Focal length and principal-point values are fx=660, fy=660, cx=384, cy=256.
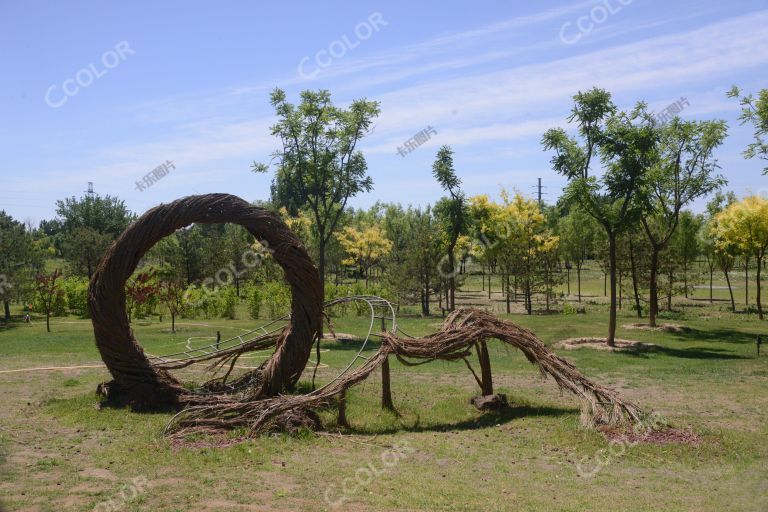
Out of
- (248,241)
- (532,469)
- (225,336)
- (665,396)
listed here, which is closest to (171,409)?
(532,469)

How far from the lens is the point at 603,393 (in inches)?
443

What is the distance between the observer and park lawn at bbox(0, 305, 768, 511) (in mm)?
7551

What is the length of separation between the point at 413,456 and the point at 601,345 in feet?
44.8

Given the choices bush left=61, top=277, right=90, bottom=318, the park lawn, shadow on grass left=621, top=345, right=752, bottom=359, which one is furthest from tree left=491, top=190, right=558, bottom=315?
bush left=61, top=277, right=90, bottom=318

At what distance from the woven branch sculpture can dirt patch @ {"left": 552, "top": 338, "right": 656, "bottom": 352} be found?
9.65 metres

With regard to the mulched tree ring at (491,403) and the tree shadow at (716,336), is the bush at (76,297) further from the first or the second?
the tree shadow at (716,336)

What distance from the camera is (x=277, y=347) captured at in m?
12.5

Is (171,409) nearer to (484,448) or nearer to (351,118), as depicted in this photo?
(484,448)

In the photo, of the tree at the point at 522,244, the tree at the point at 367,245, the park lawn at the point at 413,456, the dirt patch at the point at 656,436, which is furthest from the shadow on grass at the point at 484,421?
the tree at the point at 367,245

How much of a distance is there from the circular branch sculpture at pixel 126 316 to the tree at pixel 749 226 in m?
24.2

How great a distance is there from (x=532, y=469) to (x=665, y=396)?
248 inches

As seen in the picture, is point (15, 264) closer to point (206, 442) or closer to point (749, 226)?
point (206, 442)

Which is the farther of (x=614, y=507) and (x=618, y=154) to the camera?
(x=618, y=154)

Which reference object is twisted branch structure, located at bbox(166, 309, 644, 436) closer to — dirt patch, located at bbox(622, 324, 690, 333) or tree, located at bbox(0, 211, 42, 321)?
dirt patch, located at bbox(622, 324, 690, 333)
